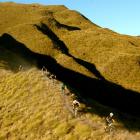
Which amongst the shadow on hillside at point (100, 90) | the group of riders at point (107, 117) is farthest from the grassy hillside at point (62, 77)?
the group of riders at point (107, 117)

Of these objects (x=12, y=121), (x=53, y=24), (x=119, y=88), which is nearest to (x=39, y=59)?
(x=119, y=88)

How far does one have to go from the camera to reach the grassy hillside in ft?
146

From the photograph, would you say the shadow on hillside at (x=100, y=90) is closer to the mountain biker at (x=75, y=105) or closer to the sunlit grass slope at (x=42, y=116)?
the sunlit grass slope at (x=42, y=116)

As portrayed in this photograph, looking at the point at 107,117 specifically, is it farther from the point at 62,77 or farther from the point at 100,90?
the point at 62,77

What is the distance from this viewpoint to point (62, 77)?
113 metres

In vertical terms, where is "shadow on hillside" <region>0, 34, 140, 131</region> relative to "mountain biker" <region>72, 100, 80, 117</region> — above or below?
below

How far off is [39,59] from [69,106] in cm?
7970

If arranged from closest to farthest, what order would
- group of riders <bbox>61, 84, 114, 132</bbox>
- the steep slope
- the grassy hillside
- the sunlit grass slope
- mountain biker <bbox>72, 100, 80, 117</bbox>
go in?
group of riders <bbox>61, 84, 114, 132</bbox>, the sunlit grass slope, the grassy hillside, mountain biker <bbox>72, 100, 80, 117</bbox>, the steep slope

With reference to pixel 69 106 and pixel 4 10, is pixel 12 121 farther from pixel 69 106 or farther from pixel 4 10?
pixel 4 10

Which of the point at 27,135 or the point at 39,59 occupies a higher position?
the point at 27,135

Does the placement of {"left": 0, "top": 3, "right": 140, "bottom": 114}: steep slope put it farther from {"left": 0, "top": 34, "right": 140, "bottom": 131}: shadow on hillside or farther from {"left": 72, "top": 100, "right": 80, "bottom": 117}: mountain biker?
{"left": 72, "top": 100, "right": 80, "bottom": 117}: mountain biker

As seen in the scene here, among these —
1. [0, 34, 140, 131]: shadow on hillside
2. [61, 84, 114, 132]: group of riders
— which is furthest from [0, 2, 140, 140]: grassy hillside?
[61, 84, 114, 132]: group of riders

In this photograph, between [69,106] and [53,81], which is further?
[53,81]

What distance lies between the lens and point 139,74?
12531 cm
